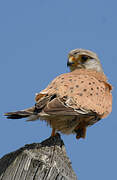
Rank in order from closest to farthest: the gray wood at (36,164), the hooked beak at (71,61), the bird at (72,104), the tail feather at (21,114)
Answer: the gray wood at (36,164), the tail feather at (21,114), the bird at (72,104), the hooked beak at (71,61)

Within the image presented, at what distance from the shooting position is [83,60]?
25.3 ft

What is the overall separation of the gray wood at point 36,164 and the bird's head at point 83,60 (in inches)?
167

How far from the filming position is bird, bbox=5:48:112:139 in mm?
5207

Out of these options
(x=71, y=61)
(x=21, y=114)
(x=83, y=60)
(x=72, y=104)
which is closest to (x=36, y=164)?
(x=21, y=114)

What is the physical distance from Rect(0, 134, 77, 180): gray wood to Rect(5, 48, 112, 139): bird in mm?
1221

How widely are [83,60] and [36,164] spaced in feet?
15.7

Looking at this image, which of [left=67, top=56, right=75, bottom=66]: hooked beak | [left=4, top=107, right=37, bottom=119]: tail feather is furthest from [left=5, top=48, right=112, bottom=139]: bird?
[left=67, top=56, right=75, bottom=66]: hooked beak

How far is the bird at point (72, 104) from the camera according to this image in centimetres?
521

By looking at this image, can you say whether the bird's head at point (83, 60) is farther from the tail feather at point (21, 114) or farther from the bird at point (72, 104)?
the tail feather at point (21, 114)

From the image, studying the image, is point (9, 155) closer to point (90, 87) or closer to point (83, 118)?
point (83, 118)

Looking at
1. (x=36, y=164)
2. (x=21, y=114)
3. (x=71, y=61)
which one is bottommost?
(x=36, y=164)

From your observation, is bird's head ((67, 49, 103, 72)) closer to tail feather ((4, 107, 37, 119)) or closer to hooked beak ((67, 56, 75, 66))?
hooked beak ((67, 56, 75, 66))

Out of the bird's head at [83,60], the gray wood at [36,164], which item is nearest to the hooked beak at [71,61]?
the bird's head at [83,60]

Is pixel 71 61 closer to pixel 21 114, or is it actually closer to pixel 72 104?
pixel 72 104
